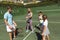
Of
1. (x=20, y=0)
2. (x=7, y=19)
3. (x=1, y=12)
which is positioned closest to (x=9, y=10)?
(x=7, y=19)

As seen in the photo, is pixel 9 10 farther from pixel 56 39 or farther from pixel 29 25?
pixel 29 25

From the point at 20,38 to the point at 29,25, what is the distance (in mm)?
2439

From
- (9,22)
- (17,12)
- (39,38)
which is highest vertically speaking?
(9,22)

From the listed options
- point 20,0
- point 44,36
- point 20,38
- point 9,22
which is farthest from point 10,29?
point 20,0

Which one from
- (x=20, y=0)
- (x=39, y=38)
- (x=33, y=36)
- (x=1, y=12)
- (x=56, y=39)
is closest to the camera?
(x=39, y=38)

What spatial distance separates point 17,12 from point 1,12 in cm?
648

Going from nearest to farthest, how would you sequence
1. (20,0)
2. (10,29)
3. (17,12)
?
(10,29)
(17,12)
(20,0)

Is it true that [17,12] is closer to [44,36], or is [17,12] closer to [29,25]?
[29,25]

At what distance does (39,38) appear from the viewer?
50.7 ft

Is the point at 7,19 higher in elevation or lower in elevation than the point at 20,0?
higher

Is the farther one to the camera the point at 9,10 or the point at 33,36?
the point at 33,36

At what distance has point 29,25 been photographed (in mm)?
20672

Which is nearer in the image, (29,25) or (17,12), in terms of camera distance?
(29,25)

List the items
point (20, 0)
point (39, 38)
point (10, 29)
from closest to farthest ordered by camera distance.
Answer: point (10, 29) < point (39, 38) < point (20, 0)
